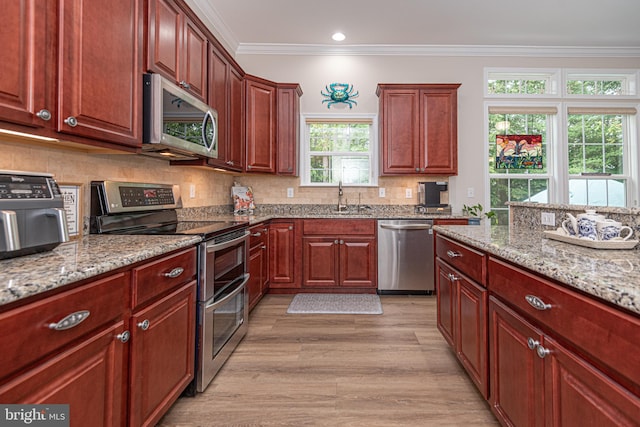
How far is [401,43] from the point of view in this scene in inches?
152

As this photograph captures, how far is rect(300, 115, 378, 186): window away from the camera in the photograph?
4.05 meters

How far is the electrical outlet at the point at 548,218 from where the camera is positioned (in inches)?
69.7

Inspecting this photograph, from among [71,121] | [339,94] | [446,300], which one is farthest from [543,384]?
[339,94]

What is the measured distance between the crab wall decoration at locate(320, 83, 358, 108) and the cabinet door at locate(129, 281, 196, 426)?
3.07m

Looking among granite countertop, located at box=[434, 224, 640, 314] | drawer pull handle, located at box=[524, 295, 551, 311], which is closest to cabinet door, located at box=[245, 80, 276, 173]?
granite countertop, located at box=[434, 224, 640, 314]

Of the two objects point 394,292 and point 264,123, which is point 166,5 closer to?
point 264,123

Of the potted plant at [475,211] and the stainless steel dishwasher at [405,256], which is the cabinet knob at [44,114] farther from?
the potted plant at [475,211]

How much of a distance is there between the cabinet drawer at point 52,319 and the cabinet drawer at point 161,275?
9 cm

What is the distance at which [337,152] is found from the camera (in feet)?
13.4

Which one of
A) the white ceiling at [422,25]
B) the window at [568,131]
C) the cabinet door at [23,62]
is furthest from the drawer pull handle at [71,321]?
the window at [568,131]

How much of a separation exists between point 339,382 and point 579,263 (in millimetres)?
1352

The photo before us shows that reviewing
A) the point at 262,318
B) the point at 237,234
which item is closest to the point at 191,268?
the point at 237,234

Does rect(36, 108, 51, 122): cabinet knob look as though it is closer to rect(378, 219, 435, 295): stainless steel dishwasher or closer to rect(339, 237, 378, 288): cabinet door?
rect(339, 237, 378, 288): cabinet door

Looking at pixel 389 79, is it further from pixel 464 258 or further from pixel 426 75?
pixel 464 258
